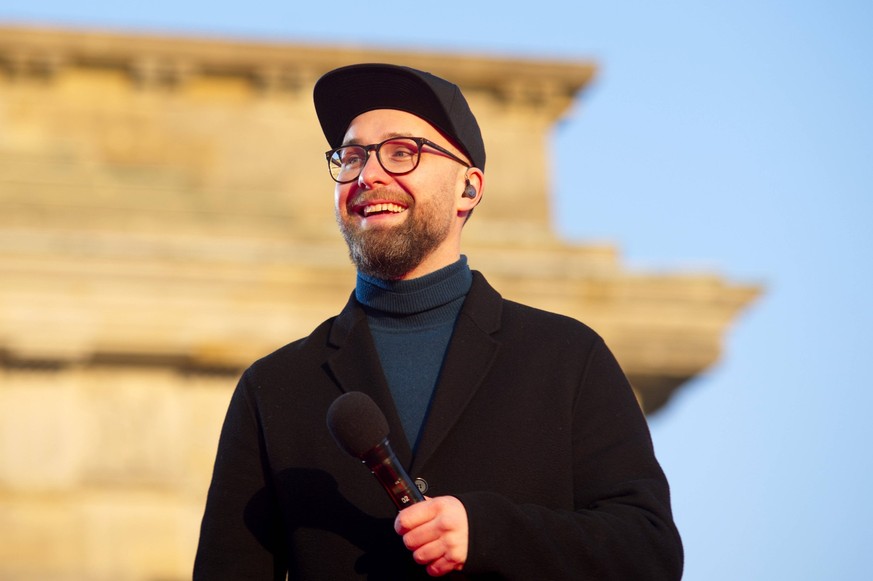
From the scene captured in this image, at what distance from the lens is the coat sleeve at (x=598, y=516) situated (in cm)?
437

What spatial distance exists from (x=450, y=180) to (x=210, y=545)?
1.01m

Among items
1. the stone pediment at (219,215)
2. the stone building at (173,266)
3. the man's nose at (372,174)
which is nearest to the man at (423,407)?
the man's nose at (372,174)

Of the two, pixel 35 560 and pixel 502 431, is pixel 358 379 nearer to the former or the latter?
pixel 502 431

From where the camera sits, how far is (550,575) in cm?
444

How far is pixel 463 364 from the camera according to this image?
4805 millimetres

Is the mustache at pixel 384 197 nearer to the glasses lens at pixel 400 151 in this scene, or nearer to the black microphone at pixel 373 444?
the glasses lens at pixel 400 151

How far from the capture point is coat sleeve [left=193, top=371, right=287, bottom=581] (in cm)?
484

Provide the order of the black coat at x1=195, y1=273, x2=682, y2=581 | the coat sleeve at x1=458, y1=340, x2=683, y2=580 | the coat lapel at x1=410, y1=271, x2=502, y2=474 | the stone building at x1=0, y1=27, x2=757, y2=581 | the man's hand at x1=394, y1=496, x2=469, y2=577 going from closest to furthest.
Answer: the man's hand at x1=394, y1=496, x2=469, y2=577, the coat sleeve at x1=458, y1=340, x2=683, y2=580, the black coat at x1=195, y1=273, x2=682, y2=581, the coat lapel at x1=410, y1=271, x2=502, y2=474, the stone building at x1=0, y1=27, x2=757, y2=581

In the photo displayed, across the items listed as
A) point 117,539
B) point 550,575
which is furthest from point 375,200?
point 117,539

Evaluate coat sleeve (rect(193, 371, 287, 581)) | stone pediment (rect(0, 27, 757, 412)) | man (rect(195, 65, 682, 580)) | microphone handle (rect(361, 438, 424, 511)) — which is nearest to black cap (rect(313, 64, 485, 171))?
man (rect(195, 65, 682, 580))

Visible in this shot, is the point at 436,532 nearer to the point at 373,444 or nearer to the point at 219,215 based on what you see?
the point at 373,444

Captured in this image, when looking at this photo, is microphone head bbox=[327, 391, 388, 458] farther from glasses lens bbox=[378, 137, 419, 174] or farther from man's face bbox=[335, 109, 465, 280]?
glasses lens bbox=[378, 137, 419, 174]

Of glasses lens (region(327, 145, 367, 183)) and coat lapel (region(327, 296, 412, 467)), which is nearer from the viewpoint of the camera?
coat lapel (region(327, 296, 412, 467))

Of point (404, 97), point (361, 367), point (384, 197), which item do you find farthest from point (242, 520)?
point (404, 97)
